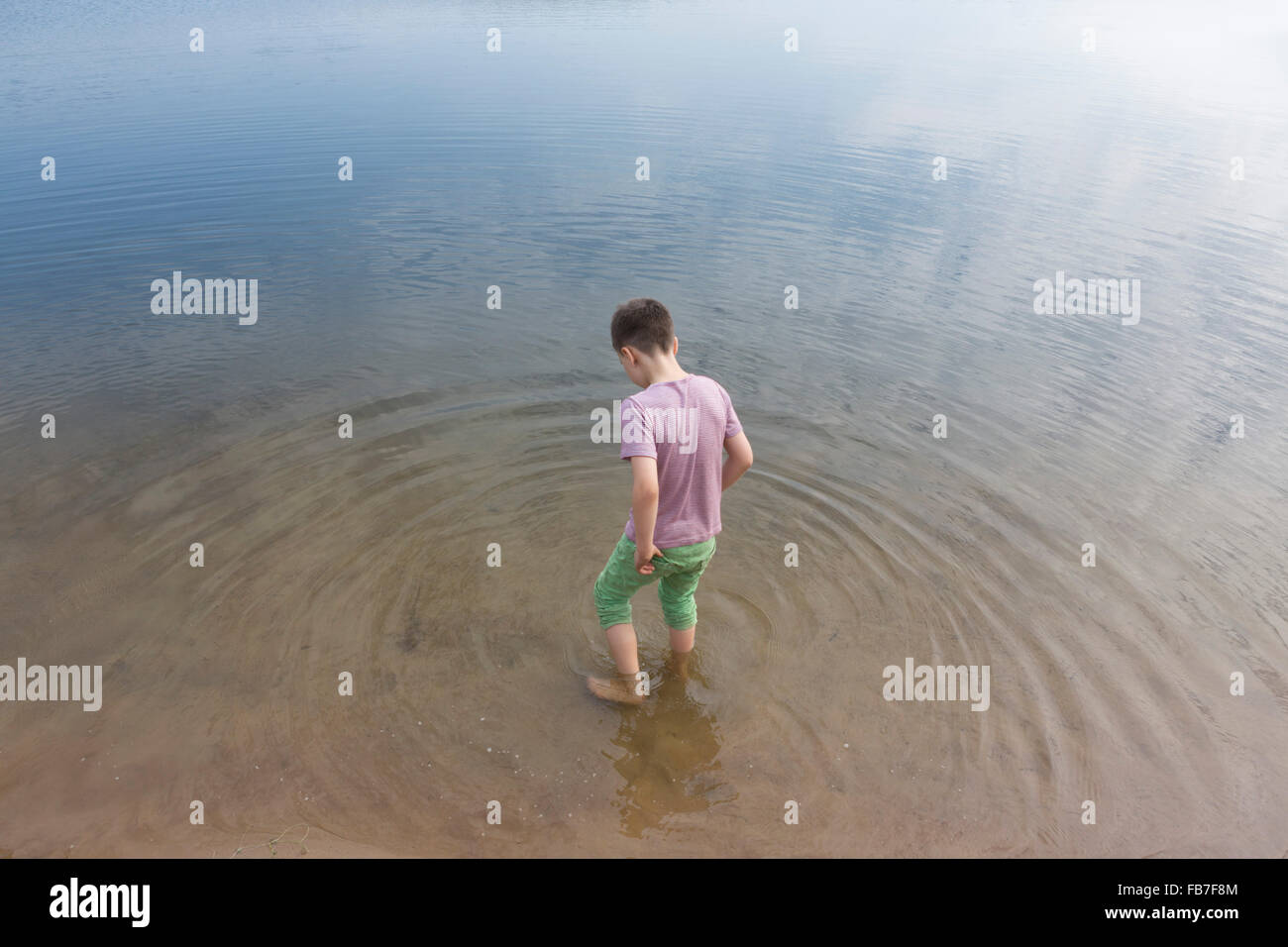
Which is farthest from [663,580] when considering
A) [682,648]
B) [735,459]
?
[735,459]

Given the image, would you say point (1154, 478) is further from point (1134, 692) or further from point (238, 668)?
point (238, 668)

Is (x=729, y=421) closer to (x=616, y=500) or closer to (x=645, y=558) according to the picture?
(x=645, y=558)

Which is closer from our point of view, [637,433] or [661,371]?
[637,433]

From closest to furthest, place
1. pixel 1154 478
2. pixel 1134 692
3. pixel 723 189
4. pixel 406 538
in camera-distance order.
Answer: pixel 1134 692, pixel 406 538, pixel 1154 478, pixel 723 189

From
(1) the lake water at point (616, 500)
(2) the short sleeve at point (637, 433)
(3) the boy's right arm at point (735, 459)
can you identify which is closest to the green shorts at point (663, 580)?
(3) the boy's right arm at point (735, 459)

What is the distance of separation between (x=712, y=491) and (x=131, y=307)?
315 inches

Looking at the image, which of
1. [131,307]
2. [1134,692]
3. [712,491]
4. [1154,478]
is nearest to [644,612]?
[712,491]

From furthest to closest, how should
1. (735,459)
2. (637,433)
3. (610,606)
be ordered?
(610,606) → (735,459) → (637,433)

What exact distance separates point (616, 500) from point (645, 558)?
2.34 m

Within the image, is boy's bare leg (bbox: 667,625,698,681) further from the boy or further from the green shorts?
the boy

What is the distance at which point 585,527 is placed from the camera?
5.84 m

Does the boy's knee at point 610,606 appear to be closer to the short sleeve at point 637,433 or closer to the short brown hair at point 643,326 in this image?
the short sleeve at point 637,433

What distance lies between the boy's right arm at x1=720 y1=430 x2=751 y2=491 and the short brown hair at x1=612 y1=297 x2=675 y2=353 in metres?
0.58

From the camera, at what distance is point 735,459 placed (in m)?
4.05
